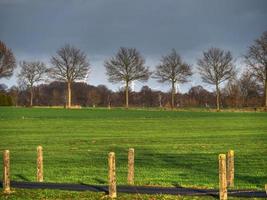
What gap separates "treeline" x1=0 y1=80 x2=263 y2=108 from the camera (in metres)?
107

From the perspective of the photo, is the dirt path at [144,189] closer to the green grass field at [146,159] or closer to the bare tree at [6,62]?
the green grass field at [146,159]

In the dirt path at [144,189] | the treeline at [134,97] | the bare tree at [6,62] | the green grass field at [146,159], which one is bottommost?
the dirt path at [144,189]

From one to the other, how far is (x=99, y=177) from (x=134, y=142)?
1608 centimetres

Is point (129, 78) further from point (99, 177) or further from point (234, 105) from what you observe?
point (99, 177)

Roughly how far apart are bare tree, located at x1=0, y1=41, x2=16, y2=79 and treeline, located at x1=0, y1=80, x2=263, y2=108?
4.61 m

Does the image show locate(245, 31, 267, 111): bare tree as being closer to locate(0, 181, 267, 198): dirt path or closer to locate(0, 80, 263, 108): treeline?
locate(0, 80, 263, 108): treeline

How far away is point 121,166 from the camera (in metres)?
23.9

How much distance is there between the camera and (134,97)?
137 metres

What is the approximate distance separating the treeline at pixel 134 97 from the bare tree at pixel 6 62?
461 centimetres

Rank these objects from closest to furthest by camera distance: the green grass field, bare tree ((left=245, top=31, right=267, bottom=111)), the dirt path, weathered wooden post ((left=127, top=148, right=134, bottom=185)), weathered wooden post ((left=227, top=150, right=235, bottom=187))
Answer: the dirt path < weathered wooden post ((left=227, top=150, right=235, bottom=187)) < weathered wooden post ((left=127, top=148, right=134, bottom=185)) < the green grass field < bare tree ((left=245, top=31, right=267, bottom=111))

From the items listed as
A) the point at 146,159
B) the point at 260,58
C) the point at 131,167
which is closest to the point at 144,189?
the point at 131,167

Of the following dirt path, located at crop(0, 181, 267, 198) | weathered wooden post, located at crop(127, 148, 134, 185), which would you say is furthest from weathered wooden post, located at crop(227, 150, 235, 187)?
weathered wooden post, located at crop(127, 148, 134, 185)

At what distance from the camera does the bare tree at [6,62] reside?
100 m

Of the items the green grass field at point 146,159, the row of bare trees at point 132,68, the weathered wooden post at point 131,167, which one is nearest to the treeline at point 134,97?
the row of bare trees at point 132,68
